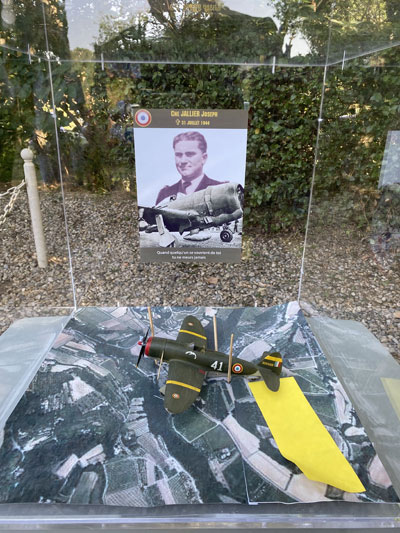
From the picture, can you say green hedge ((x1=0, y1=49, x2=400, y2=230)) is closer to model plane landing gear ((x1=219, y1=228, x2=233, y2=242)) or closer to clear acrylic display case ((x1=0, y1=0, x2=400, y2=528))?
clear acrylic display case ((x1=0, y1=0, x2=400, y2=528))

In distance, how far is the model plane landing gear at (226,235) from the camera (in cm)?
215

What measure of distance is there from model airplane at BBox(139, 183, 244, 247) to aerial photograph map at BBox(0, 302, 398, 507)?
2.14 feet

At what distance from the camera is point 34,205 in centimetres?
164

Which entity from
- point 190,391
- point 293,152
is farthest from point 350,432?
point 293,152

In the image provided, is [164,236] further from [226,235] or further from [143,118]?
[143,118]

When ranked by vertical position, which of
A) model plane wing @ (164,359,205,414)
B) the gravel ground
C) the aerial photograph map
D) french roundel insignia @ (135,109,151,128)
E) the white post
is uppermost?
french roundel insignia @ (135,109,151,128)

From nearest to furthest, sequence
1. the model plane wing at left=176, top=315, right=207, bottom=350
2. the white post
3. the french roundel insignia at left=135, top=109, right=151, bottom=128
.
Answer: the white post < the model plane wing at left=176, top=315, right=207, bottom=350 < the french roundel insignia at left=135, top=109, right=151, bottom=128

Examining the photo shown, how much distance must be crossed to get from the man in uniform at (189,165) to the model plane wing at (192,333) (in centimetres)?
76

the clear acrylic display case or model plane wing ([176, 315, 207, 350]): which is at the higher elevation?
the clear acrylic display case

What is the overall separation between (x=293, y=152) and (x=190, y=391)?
1.52 m

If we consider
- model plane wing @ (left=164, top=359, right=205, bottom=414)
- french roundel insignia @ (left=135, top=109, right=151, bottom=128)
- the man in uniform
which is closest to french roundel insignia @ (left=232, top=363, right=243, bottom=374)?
model plane wing @ (left=164, top=359, right=205, bottom=414)

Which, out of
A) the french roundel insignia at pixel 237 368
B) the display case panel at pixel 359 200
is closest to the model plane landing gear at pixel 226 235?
the display case panel at pixel 359 200

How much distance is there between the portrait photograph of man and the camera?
195 cm

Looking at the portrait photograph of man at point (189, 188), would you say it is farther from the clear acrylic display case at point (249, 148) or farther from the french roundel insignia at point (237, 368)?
the french roundel insignia at point (237, 368)
